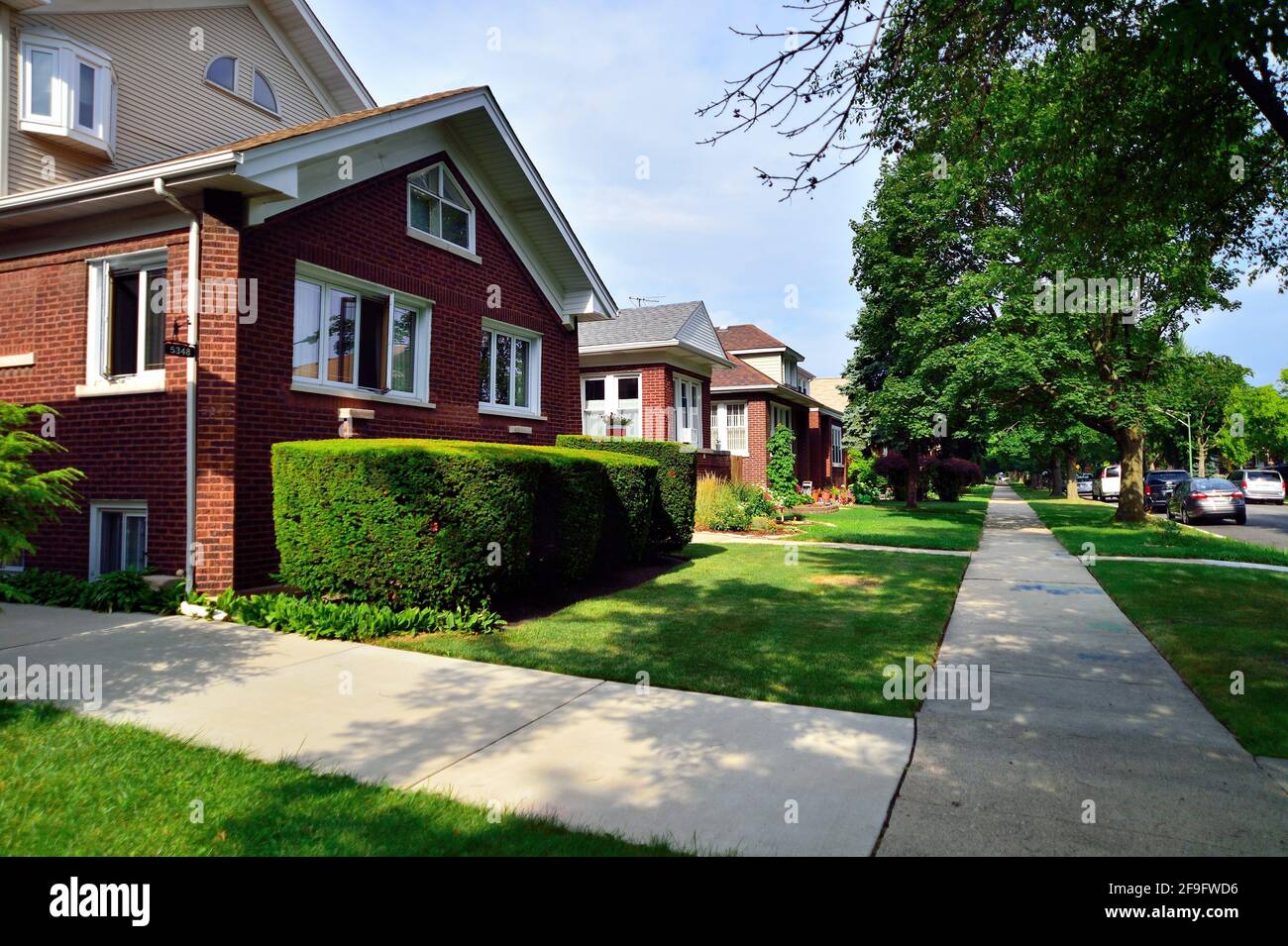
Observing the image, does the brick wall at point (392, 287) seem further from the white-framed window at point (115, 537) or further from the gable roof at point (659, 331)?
the gable roof at point (659, 331)

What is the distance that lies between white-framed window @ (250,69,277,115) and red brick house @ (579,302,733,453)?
9.53 meters

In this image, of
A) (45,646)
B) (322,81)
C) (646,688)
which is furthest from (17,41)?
(646,688)

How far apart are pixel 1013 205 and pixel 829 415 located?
18.0 metres

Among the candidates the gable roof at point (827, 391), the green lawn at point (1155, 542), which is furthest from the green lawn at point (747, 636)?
the gable roof at point (827, 391)

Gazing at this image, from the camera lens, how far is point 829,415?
38625mm

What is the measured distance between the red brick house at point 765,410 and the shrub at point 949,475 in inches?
213

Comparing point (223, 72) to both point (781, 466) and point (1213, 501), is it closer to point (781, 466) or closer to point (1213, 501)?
point (781, 466)

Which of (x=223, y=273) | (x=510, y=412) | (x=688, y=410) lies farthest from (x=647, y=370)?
(x=223, y=273)

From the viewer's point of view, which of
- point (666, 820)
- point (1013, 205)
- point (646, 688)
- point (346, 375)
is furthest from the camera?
point (1013, 205)

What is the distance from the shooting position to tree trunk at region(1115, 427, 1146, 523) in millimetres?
21281

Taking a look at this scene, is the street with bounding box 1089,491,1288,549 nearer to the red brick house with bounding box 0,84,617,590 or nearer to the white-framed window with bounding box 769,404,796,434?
the white-framed window with bounding box 769,404,796,434

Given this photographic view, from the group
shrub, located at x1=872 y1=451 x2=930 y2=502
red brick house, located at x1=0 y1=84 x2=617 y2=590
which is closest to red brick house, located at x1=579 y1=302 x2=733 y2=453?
red brick house, located at x1=0 y1=84 x2=617 y2=590

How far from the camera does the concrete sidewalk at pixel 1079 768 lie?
3279mm
